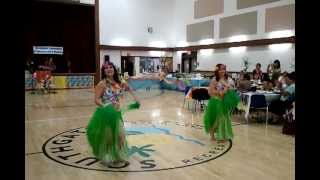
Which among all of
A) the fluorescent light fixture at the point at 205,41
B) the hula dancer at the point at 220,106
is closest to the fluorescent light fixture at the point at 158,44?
the fluorescent light fixture at the point at 205,41

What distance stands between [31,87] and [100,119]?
1303cm

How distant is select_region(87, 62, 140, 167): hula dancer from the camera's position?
14.9 ft

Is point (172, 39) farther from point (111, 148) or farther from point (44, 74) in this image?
point (111, 148)

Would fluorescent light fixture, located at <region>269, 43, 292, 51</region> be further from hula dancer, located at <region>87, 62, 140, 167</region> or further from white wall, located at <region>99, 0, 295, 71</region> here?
hula dancer, located at <region>87, 62, 140, 167</region>

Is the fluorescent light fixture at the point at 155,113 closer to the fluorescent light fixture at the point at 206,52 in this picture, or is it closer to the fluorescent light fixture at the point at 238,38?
the fluorescent light fixture at the point at 238,38

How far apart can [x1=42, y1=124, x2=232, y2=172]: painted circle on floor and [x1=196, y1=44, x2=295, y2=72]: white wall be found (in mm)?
8305

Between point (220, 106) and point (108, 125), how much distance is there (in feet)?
7.72

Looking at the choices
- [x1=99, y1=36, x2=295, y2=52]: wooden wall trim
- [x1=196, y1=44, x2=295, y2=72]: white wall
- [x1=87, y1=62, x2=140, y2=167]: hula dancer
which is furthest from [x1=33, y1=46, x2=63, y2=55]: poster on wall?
[x1=87, y1=62, x2=140, y2=167]: hula dancer

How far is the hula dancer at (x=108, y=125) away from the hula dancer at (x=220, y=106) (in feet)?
6.41

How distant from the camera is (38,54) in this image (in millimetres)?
18750
